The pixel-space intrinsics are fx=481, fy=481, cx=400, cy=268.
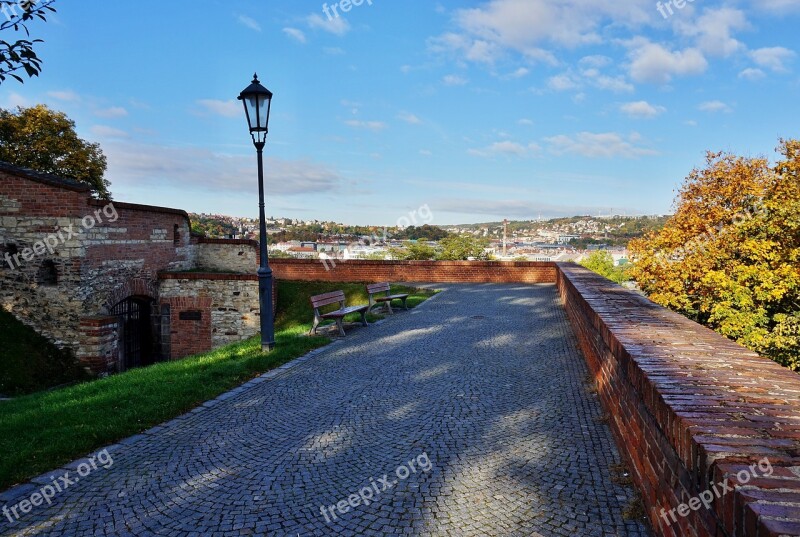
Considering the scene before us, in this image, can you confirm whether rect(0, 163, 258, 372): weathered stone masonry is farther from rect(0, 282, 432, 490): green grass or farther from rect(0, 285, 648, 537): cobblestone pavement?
rect(0, 285, 648, 537): cobblestone pavement

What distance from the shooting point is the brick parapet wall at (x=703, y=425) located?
67.4 inches

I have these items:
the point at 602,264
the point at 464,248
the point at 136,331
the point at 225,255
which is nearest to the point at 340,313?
the point at 136,331

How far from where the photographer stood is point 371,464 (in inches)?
153

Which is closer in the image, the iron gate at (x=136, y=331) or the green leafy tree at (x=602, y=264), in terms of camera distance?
the iron gate at (x=136, y=331)

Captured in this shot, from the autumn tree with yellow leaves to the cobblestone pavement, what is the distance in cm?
839

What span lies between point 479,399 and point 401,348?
2912 mm

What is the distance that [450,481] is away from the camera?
3555 millimetres

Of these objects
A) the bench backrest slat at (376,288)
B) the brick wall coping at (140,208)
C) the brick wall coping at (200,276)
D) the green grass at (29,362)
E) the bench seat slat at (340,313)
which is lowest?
the green grass at (29,362)

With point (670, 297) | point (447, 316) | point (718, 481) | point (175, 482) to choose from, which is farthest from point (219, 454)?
point (670, 297)

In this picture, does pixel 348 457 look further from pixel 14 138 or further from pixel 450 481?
pixel 14 138

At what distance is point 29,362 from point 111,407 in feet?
21.2

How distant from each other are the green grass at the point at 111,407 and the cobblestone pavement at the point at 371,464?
0.26 m

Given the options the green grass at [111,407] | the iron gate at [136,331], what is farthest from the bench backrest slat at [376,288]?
the iron gate at [136,331]

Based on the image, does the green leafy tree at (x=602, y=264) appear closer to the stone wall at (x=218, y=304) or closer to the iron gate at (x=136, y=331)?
the stone wall at (x=218, y=304)
